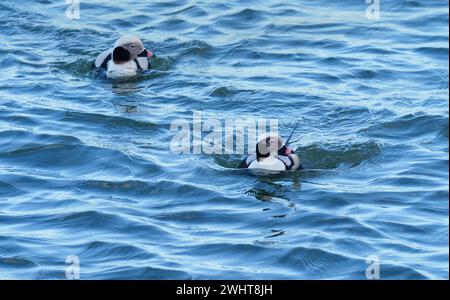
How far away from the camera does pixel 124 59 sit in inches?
754

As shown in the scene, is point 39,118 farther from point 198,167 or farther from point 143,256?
point 143,256

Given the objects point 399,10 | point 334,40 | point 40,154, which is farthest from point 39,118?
point 399,10

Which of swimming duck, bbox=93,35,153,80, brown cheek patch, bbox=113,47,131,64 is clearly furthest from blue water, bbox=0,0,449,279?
brown cheek patch, bbox=113,47,131,64

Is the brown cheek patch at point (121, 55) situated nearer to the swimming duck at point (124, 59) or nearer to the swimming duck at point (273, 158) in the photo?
the swimming duck at point (124, 59)

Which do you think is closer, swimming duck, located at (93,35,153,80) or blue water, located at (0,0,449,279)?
blue water, located at (0,0,449,279)

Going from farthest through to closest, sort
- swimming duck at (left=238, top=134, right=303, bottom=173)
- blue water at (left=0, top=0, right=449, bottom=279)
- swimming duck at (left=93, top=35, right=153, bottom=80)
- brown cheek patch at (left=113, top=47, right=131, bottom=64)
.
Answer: swimming duck at (left=93, top=35, right=153, bottom=80) → brown cheek patch at (left=113, top=47, right=131, bottom=64) → swimming duck at (left=238, top=134, right=303, bottom=173) → blue water at (left=0, top=0, right=449, bottom=279)

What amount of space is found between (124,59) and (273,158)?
15.3 ft

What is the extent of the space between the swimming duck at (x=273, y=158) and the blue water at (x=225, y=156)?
0.34 ft

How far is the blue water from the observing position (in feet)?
42.2

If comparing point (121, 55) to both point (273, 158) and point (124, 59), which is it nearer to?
point (124, 59)

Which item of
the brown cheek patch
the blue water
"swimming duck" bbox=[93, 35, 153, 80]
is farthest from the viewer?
"swimming duck" bbox=[93, 35, 153, 80]

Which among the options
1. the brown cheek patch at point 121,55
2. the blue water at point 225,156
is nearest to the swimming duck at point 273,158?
the blue water at point 225,156

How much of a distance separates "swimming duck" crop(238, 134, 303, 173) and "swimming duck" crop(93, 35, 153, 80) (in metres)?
4.40

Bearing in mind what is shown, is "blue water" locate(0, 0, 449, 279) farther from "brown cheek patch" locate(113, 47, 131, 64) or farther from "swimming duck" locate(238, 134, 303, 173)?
"brown cheek patch" locate(113, 47, 131, 64)
